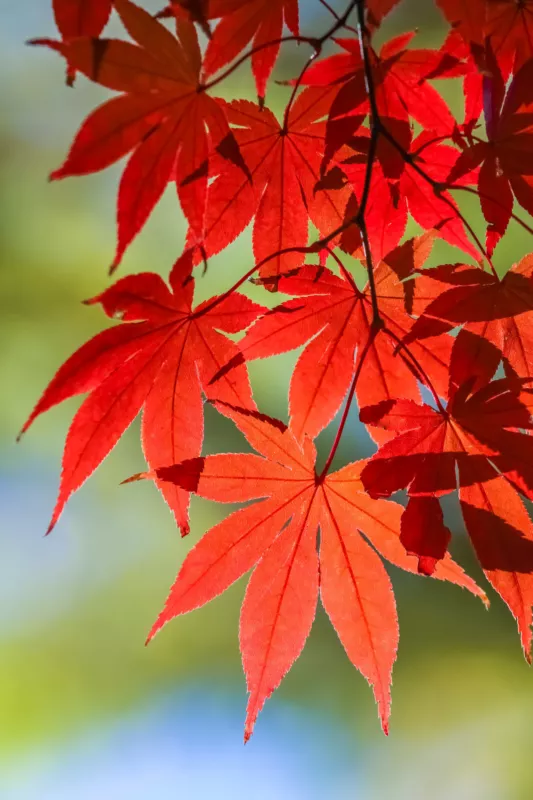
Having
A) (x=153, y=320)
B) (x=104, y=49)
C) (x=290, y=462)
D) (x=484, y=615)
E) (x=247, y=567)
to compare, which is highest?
(x=104, y=49)

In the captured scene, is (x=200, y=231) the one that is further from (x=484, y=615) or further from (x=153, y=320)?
(x=484, y=615)

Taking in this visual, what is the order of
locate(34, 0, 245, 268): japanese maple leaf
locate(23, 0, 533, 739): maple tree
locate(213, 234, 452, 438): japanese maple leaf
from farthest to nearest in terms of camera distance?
locate(213, 234, 452, 438): japanese maple leaf < locate(23, 0, 533, 739): maple tree < locate(34, 0, 245, 268): japanese maple leaf

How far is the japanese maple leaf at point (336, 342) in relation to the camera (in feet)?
2.51

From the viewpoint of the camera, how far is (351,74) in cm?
75

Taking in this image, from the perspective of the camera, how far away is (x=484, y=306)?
71 centimetres

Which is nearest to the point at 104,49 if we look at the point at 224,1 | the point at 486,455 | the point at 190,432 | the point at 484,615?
the point at 224,1

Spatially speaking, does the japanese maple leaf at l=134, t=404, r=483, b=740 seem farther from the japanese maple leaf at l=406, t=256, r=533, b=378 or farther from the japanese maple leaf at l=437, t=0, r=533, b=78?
the japanese maple leaf at l=437, t=0, r=533, b=78

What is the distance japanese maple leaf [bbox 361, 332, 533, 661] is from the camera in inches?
26.1

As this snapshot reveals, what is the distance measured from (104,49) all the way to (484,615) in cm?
405

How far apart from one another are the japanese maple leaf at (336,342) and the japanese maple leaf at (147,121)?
0.18 m

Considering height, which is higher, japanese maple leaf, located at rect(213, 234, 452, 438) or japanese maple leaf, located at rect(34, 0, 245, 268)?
japanese maple leaf, located at rect(34, 0, 245, 268)

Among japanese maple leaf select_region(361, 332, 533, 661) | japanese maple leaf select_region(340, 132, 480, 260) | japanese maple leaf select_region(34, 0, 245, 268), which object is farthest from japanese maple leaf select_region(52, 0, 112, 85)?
japanese maple leaf select_region(361, 332, 533, 661)

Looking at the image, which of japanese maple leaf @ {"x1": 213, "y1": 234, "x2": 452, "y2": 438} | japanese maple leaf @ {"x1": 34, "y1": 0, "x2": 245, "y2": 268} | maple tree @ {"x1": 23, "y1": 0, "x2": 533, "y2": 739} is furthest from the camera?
japanese maple leaf @ {"x1": 213, "y1": 234, "x2": 452, "y2": 438}

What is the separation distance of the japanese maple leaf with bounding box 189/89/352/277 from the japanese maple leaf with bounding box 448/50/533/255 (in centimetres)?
15
